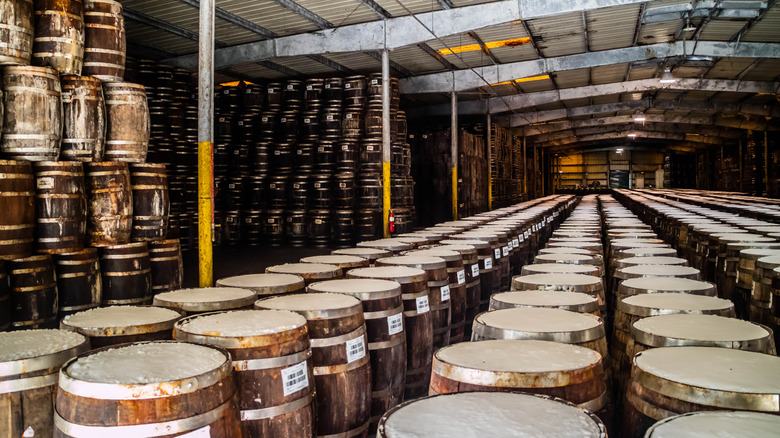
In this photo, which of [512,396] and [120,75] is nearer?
[512,396]

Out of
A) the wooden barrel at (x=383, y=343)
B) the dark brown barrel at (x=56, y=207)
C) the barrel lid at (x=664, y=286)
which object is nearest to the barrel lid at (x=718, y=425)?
the barrel lid at (x=664, y=286)

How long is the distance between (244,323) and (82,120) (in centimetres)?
364

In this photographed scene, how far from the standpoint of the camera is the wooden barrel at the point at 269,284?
3502 millimetres

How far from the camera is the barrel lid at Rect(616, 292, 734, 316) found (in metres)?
2.83

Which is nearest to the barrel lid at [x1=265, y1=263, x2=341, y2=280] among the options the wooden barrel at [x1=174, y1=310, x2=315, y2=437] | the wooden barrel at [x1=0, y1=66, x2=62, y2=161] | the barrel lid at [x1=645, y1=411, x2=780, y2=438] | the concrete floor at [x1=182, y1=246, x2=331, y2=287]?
the wooden barrel at [x1=174, y1=310, x2=315, y2=437]

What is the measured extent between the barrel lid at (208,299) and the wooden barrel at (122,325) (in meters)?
0.13

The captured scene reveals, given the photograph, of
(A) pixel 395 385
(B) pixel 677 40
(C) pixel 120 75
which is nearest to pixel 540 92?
(B) pixel 677 40

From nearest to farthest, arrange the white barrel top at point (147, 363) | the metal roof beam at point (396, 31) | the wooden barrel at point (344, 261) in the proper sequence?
the white barrel top at point (147, 363) < the wooden barrel at point (344, 261) < the metal roof beam at point (396, 31)

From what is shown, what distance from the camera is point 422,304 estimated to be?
385cm

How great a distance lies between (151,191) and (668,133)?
1442 inches

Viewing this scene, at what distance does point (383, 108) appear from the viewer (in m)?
11.5

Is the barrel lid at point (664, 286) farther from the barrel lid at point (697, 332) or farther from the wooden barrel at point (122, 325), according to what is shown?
the wooden barrel at point (122, 325)

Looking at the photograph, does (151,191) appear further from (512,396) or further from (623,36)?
(623,36)

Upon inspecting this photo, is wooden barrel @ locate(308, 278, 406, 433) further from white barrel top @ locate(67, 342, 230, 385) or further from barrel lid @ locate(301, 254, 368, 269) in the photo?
white barrel top @ locate(67, 342, 230, 385)
